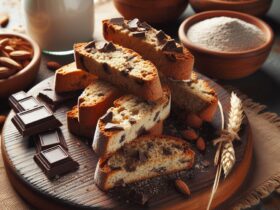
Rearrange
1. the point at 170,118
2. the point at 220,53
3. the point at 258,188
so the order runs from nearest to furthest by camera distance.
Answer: the point at 258,188 → the point at 170,118 → the point at 220,53

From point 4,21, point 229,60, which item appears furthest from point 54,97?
point 4,21

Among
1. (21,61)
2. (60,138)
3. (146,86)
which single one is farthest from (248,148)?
(21,61)

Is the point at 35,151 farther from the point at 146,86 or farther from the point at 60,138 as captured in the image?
the point at 146,86

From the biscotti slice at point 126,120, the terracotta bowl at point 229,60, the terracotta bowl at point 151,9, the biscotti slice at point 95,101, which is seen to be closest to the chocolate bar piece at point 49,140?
the biscotti slice at point 95,101

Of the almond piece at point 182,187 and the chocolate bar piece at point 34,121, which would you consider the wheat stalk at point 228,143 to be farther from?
the chocolate bar piece at point 34,121

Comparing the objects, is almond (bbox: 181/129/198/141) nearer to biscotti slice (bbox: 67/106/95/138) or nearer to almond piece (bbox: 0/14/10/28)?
biscotti slice (bbox: 67/106/95/138)

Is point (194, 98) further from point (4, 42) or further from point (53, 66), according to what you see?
point (4, 42)
